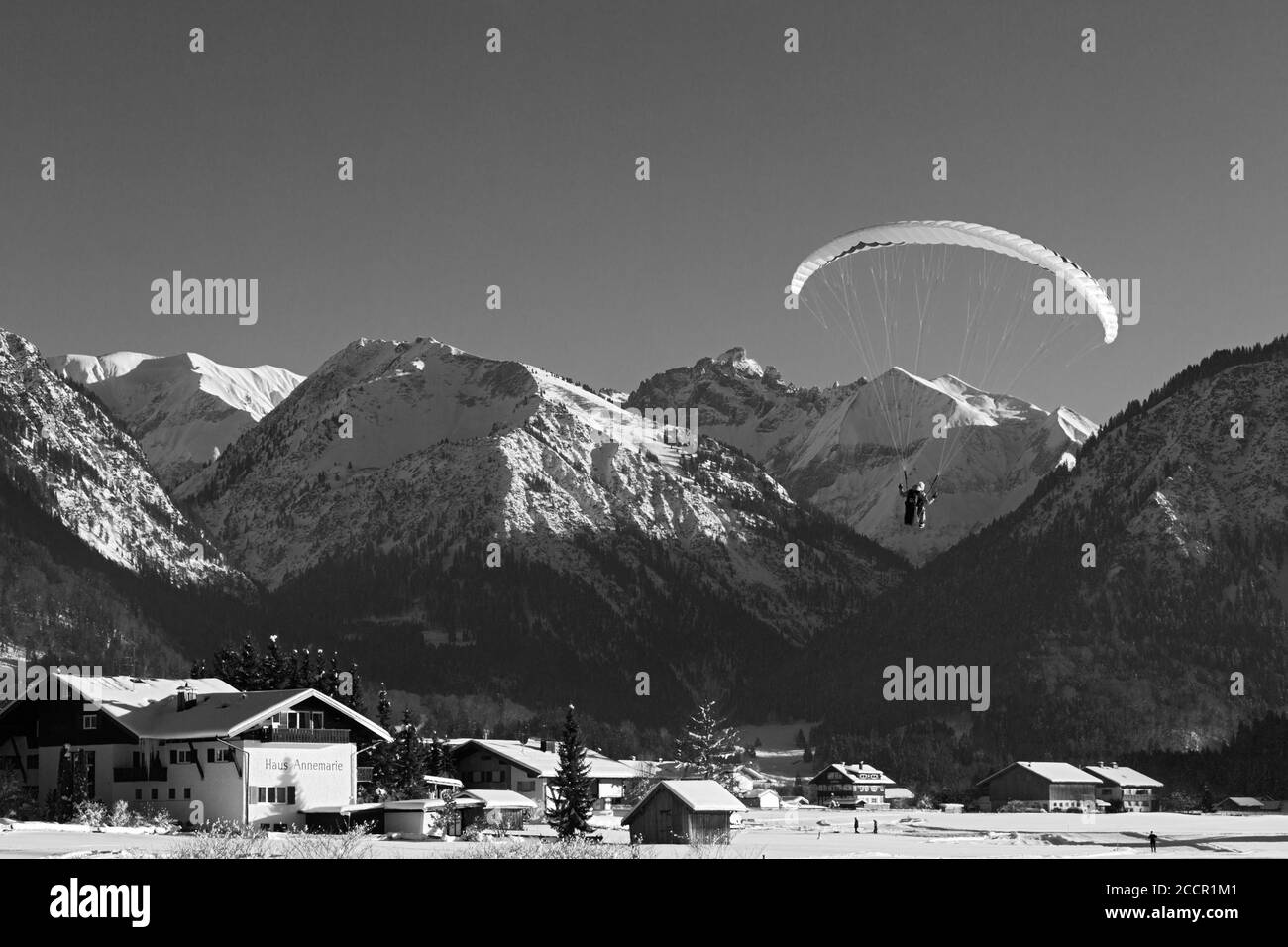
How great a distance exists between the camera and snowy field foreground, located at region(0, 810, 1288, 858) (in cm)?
6303

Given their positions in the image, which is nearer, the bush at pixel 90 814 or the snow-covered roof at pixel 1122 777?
the bush at pixel 90 814

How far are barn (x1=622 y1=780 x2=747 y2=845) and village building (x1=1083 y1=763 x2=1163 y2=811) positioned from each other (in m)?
99.9

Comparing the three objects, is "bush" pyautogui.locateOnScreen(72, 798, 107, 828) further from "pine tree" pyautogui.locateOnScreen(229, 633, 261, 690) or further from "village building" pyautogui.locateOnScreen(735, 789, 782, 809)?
"village building" pyautogui.locateOnScreen(735, 789, 782, 809)

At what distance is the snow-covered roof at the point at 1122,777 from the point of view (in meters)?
183

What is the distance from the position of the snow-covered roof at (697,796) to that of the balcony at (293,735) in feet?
51.8

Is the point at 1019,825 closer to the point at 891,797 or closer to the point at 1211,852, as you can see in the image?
the point at 1211,852

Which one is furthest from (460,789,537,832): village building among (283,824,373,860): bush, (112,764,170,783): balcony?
(283,824,373,860): bush

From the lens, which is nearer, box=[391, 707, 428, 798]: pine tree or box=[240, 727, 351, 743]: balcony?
box=[240, 727, 351, 743]: balcony

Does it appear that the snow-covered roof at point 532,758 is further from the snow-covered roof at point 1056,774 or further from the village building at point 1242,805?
the village building at point 1242,805

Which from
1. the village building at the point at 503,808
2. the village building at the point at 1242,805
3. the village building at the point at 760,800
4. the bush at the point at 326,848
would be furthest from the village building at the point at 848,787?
the bush at the point at 326,848
